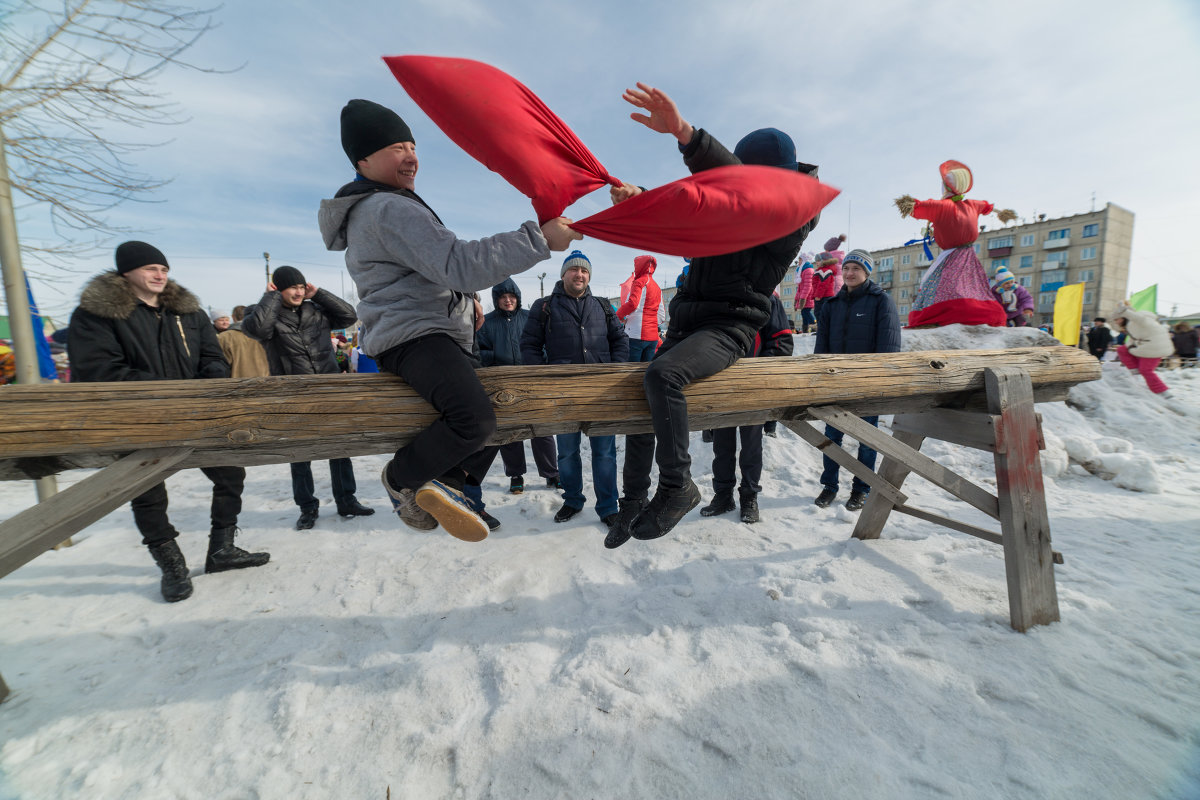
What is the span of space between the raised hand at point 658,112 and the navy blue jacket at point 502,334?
3.20m

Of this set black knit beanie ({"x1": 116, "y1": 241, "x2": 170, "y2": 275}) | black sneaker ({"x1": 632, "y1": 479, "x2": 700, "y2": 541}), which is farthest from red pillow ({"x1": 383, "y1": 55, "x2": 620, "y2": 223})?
black knit beanie ({"x1": 116, "y1": 241, "x2": 170, "y2": 275})

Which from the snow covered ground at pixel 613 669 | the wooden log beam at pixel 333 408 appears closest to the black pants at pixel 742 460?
the snow covered ground at pixel 613 669

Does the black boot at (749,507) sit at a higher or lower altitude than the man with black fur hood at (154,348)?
lower

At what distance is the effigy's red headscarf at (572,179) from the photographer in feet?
5.98

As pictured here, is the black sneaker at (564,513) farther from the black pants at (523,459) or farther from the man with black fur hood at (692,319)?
the man with black fur hood at (692,319)

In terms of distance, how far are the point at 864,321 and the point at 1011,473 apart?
2.21 m

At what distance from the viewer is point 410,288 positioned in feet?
6.55

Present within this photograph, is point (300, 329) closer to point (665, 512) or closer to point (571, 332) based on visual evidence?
point (571, 332)

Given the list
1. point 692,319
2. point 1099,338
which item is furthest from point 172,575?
point 1099,338

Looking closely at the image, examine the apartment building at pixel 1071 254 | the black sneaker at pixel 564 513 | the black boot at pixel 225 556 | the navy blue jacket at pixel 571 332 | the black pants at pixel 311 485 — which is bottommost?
the black sneaker at pixel 564 513

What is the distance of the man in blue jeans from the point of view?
4.49 meters

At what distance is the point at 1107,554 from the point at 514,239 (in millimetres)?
4618

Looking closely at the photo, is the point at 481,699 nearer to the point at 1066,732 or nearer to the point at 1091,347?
the point at 1066,732

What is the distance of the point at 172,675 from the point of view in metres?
2.43
